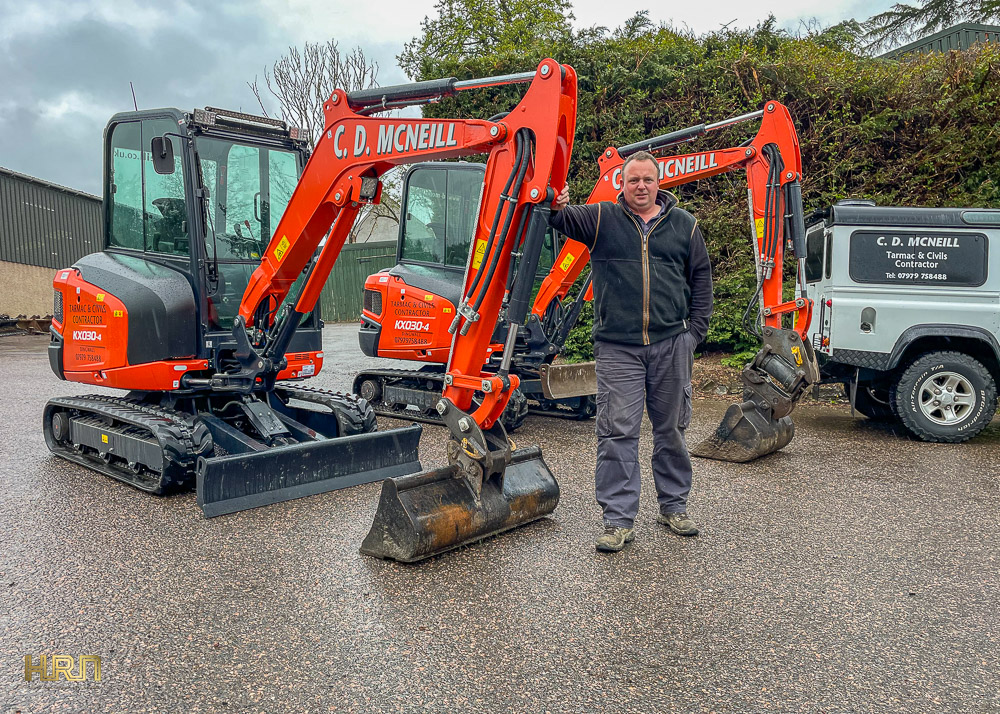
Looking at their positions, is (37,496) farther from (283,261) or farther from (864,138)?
(864,138)

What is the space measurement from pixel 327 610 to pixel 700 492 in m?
3.12

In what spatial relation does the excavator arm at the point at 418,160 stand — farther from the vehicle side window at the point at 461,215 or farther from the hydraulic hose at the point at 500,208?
the vehicle side window at the point at 461,215

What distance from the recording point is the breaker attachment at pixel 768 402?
7.00 metres

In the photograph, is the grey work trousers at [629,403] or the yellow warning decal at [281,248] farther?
the yellow warning decal at [281,248]

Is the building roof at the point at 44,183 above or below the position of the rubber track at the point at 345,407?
above

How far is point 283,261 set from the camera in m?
6.12

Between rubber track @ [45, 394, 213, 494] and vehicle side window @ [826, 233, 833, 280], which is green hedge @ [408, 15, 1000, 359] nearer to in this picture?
vehicle side window @ [826, 233, 833, 280]

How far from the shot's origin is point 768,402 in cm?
713

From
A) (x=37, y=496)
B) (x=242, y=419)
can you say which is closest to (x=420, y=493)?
(x=242, y=419)

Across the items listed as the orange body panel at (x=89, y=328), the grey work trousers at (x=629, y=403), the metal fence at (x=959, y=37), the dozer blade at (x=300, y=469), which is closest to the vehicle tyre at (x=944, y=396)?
the grey work trousers at (x=629, y=403)

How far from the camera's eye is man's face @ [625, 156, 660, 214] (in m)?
4.66

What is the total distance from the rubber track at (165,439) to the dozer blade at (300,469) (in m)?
0.22

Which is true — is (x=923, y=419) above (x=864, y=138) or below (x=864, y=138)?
below

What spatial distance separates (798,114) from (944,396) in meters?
6.03
